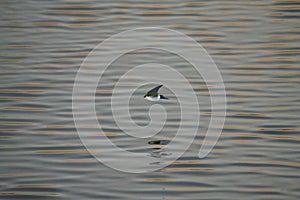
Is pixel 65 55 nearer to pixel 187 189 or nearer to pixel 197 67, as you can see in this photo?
pixel 197 67

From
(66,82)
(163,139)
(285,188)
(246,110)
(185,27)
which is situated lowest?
(285,188)

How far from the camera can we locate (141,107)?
9.24 m

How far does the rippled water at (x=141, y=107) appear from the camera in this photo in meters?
7.00

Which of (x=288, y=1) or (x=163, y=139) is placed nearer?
(x=163, y=139)

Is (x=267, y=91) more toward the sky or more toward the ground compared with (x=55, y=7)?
more toward the ground

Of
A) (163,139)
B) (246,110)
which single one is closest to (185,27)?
(246,110)

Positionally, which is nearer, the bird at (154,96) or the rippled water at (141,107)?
the rippled water at (141,107)

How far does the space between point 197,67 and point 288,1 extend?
3480 mm

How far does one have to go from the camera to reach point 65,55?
11211 millimetres

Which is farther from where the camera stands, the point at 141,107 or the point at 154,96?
the point at 141,107

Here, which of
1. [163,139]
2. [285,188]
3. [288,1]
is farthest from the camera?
[288,1]

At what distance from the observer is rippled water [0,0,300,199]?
700cm

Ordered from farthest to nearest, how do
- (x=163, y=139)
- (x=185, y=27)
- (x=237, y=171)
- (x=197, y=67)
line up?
(x=185, y=27), (x=197, y=67), (x=163, y=139), (x=237, y=171)

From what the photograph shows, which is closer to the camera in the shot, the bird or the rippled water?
the rippled water
